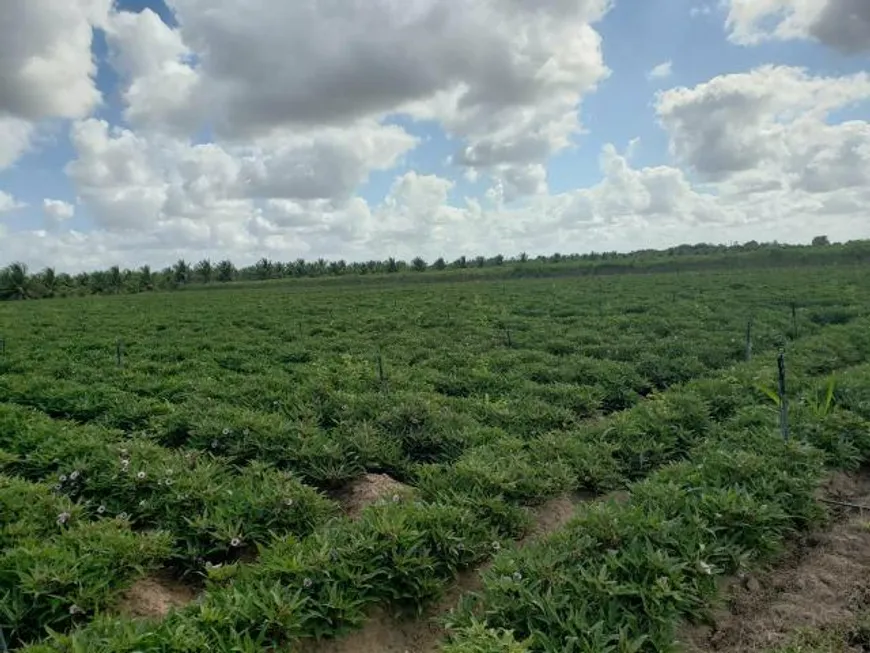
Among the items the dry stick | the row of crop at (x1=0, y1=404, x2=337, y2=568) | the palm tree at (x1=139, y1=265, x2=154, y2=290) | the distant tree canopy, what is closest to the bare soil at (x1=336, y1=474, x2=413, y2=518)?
the row of crop at (x1=0, y1=404, x2=337, y2=568)

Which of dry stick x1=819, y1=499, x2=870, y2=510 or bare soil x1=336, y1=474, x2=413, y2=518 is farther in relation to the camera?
bare soil x1=336, y1=474, x2=413, y2=518

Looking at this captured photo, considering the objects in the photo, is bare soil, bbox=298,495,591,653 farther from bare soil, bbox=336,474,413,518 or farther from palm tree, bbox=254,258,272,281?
palm tree, bbox=254,258,272,281

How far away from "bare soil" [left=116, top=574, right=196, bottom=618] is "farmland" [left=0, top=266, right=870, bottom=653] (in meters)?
0.06

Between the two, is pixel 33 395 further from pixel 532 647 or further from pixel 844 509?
pixel 844 509

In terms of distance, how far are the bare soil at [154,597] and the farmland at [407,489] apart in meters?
0.06

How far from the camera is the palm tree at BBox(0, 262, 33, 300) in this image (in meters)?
66.4

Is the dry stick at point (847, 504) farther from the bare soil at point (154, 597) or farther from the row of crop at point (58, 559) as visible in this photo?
the row of crop at point (58, 559)

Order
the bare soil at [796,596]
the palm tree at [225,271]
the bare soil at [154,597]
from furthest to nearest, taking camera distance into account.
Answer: the palm tree at [225,271], the bare soil at [154,597], the bare soil at [796,596]

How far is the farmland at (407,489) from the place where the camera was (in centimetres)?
388

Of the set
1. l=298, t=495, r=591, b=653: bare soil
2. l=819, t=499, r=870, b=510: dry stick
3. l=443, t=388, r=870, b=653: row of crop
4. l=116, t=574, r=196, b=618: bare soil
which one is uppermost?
l=443, t=388, r=870, b=653: row of crop

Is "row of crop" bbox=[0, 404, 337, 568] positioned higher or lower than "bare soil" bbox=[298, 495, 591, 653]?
higher

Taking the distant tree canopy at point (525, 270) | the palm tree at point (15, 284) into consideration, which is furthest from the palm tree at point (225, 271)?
the palm tree at point (15, 284)

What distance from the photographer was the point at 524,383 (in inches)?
407

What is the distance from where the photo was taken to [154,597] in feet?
14.7
